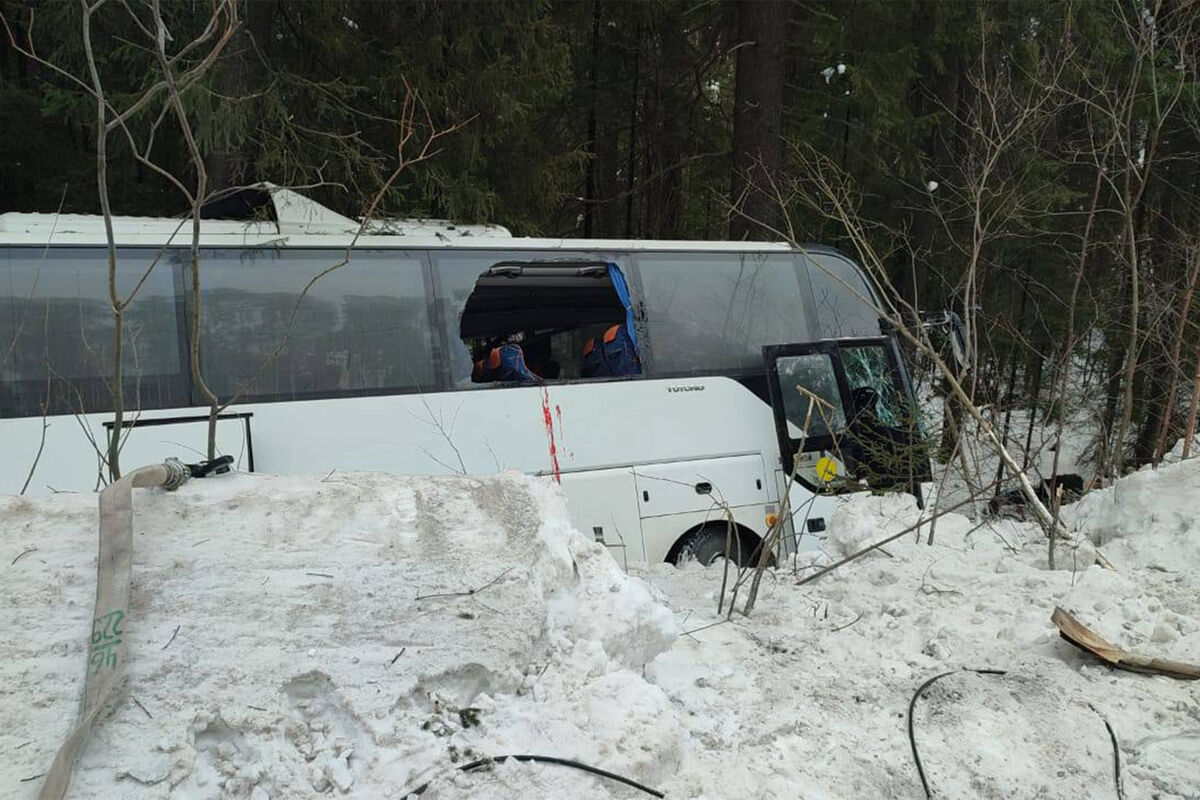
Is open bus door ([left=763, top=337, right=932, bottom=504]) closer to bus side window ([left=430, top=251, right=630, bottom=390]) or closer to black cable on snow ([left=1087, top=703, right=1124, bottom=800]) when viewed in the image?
bus side window ([left=430, top=251, right=630, bottom=390])

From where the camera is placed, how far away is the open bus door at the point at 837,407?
22.2 ft

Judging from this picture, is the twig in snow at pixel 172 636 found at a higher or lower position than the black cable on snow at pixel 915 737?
higher


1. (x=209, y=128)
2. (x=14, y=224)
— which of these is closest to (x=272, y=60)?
(x=209, y=128)

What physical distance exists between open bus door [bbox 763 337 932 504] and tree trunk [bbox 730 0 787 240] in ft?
13.3

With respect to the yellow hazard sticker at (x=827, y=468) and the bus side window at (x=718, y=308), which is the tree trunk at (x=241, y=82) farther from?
the yellow hazard sticker at (x=827, y=468)

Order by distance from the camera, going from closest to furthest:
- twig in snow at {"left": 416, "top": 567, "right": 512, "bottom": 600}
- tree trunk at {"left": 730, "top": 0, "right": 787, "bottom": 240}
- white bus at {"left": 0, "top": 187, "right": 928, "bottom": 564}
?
twig in snow at {"left": 416, "top": 567, "right": 512, "bottom": 600} < white bus at {"left": 0, "top": 187, "right": 928, "bottom": 564} < tree trunk at {"left": 730, "top": 0, "right": 787, "bottom": 240}

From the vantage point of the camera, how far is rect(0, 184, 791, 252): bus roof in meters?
5.19

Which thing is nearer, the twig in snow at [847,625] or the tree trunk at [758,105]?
the twig in snow at [847,625]

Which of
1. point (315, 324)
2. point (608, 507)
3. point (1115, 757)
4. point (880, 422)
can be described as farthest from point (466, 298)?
point (1115, 757)

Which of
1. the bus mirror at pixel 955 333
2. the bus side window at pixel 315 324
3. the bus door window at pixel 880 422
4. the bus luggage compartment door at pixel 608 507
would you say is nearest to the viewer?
the bus side window at pixel 315 324

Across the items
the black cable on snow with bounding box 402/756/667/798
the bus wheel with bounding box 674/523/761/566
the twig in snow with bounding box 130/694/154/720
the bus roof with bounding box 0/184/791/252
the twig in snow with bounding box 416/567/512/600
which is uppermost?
the bus roof with bounding box 0/184/791/252

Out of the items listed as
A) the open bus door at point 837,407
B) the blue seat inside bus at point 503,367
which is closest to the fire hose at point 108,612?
the blue seat inside bus at point 503,367

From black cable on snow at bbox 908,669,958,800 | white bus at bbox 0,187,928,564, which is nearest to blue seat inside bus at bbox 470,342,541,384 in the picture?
white bus at bbox 0,187,928,564

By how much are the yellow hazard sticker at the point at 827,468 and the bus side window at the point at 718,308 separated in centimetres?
90
